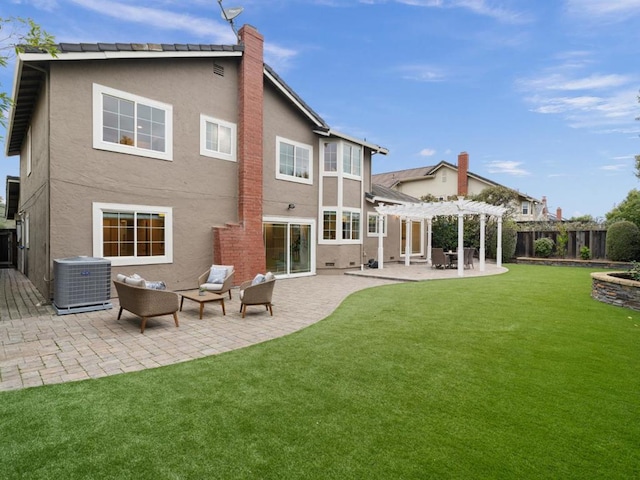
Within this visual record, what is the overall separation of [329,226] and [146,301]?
10.1 meters

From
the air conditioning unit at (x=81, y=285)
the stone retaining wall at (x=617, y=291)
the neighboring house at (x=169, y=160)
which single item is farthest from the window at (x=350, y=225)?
the air conditioning unit at (x=81, y=285)

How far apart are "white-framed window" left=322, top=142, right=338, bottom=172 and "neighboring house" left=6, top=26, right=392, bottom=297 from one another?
31cm

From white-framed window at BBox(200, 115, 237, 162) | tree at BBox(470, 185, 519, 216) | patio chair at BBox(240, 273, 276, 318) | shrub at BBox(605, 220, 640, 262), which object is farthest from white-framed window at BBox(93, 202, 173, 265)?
tree at BBox(470, 185, 519, 216)

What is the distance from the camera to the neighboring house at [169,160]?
27.4 feet

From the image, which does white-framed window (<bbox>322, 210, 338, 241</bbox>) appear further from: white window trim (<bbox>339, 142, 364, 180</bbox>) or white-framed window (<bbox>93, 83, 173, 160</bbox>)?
white-framed window (<bbox>93, 83, 173, 160</bbox>)

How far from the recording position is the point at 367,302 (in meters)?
8.95

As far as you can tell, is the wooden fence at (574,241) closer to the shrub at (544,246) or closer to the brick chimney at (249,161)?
the shrub at (544,246)

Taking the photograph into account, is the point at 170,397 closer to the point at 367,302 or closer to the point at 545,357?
the point at 545,357

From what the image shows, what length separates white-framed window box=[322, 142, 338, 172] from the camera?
15273mm

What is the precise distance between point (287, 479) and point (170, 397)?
1841mm

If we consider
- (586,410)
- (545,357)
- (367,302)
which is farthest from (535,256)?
(586,410)

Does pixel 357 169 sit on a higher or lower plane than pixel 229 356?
higher

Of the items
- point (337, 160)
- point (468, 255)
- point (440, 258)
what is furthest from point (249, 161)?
point (468, 255)

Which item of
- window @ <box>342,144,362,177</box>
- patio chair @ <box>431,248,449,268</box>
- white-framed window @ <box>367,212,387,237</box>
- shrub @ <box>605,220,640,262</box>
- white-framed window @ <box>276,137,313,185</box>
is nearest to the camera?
white-framed window @ <box>276,137,313,185</box>
